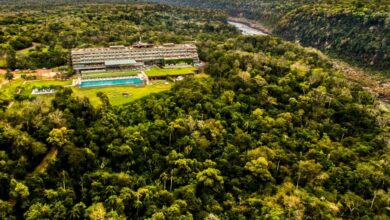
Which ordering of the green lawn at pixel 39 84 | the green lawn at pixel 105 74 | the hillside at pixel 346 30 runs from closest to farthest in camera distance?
1. the green lawn at pixel 39 84
2. the green lawn at pixel 105 74
3. the hillside at pixel 346 30

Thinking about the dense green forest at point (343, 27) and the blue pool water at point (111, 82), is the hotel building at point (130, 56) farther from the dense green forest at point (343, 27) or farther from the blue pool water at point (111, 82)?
the dense green forest at point (343, 27)

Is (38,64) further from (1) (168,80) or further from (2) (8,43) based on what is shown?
(1) (168,80)

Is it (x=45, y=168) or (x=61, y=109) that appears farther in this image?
(x=61, y=109)

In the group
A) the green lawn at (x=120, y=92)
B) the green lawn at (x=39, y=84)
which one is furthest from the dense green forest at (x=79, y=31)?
the green lawn at (x=120, y=92)

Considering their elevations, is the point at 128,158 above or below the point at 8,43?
below

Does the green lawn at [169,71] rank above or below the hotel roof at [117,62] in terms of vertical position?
below

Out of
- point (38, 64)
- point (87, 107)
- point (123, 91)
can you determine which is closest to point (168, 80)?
point (123, 91)
